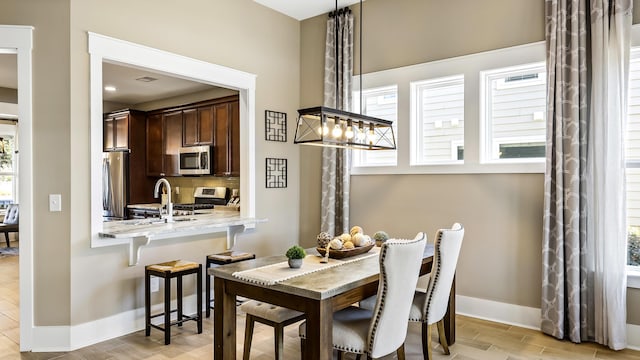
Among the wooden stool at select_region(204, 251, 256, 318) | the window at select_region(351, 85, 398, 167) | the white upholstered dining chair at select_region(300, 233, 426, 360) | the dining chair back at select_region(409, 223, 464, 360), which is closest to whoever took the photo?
the white upholstered dining chair at select_region(300, 233, 426, 360)

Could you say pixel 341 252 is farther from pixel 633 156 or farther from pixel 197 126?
pixel 197 126

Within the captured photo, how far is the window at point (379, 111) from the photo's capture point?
15.0 feet

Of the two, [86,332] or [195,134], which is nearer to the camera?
[86,332]

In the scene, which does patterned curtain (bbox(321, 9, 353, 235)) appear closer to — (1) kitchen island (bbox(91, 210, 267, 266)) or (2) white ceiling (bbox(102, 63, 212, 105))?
(1) kitchen island (bbox(91, 210, 267, 266))

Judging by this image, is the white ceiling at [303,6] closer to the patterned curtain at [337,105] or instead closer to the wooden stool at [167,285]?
the patterned curtain at [337,105]

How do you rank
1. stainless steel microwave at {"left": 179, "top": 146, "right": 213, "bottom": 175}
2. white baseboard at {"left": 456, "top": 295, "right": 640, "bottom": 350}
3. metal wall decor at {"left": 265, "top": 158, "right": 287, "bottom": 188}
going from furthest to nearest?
stainless steel microwave at {"left": 179, "top": 146, "right": 213, "bottom": 175}
metal wall decor at {"left": 265, "top": 158, "right": 287, "bottom": 188}
white baseboard at {"left": 456, "top": 295, "right": 640, "bottom": 350}

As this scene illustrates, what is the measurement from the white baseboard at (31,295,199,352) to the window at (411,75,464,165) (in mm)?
2944

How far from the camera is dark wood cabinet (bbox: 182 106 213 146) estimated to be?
20.6 ft

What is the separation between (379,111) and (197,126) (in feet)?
9.96

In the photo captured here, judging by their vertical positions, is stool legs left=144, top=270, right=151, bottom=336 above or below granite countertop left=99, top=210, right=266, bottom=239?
below

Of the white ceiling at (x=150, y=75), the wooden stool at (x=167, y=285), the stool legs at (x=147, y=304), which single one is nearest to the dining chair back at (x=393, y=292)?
the wooden stool at (x=167, y=285)

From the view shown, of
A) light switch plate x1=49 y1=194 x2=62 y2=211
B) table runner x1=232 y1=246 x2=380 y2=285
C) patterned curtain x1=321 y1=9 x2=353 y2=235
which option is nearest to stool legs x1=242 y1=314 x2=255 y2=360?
table runner x1=232 y1=246 x2=380 y2=285

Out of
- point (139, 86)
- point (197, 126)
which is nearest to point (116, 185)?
point (139, 86)

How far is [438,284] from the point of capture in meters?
2.82
